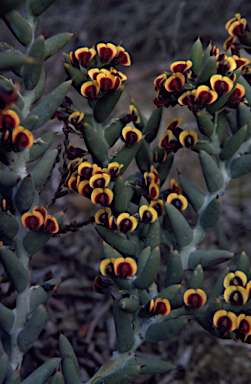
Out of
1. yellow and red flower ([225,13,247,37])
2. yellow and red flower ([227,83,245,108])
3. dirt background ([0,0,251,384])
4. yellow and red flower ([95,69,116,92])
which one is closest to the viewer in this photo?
yellow and red flower ([95,69,116,92])

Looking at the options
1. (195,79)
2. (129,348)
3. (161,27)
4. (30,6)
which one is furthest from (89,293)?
(161,27)

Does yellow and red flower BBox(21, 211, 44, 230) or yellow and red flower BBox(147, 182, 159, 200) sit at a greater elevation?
yellow and red flower BBox(21, 211, 44, 230)

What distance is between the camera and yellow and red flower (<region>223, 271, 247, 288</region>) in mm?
698

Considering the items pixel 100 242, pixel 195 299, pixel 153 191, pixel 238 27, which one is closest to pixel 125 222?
pixel 153 191

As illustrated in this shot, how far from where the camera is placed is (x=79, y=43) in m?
2.11

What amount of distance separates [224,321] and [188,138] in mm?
419

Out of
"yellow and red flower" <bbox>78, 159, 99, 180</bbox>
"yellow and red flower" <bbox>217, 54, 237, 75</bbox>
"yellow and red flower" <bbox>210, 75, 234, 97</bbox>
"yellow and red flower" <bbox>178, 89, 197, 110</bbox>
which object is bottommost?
"yellow and red flower" <bbox>78, 159, 99, 180</bbox>

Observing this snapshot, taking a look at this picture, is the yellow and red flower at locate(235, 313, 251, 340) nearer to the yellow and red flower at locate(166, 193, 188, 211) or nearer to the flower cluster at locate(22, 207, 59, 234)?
the yellow and red flower at locate(166, 193, 188, 211)

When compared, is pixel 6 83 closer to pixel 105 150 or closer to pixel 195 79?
pixel 105 150

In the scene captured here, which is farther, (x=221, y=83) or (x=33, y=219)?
(x=221, y=83)

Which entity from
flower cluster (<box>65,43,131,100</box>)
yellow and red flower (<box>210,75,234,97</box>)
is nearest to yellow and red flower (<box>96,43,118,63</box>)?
flower cluster (<box>65,43,131,100</box>)

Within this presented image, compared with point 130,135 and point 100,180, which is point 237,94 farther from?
point 100,180

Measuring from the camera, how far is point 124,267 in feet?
2.25

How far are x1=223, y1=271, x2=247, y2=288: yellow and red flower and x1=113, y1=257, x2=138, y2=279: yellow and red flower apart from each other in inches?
8.2
